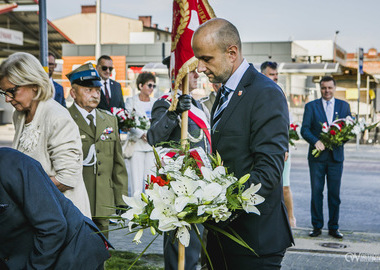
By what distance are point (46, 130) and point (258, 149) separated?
5.80 ft

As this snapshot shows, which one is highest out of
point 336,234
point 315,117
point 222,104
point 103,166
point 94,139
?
point 222,104

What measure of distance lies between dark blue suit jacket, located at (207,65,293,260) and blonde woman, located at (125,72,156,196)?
19.2 feet

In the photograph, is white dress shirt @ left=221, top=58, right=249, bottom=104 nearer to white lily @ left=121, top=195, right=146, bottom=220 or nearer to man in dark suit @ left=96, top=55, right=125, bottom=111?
white lily @ left=121, top=195, right=146, bottom=220

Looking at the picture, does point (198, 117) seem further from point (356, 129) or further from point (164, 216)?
point (356, 129)

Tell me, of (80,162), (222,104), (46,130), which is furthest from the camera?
(80,162)

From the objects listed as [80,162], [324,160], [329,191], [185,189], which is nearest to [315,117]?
[324,160]

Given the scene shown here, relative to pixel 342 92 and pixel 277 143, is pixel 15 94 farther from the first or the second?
pixel 342 92

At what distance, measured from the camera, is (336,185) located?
27.7 ft

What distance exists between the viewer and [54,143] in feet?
13.4

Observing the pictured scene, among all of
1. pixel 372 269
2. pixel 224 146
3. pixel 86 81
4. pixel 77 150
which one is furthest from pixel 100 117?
pixel 372 269

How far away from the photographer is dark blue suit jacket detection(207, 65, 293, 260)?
9.97 ft

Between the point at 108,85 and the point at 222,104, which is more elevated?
the point at 108,85

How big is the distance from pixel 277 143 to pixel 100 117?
119 inches

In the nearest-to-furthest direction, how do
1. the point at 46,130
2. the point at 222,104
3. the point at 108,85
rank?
the point at 222,104, the point at 46,130, the point at 108,85
